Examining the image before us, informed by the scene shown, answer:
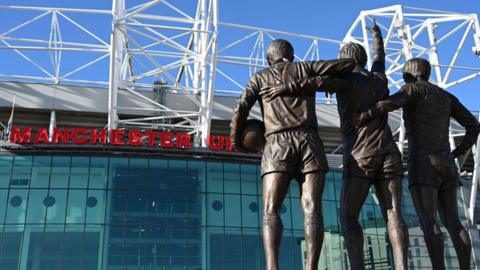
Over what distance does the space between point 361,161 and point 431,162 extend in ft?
3.15

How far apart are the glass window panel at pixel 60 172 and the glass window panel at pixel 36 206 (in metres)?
0.65

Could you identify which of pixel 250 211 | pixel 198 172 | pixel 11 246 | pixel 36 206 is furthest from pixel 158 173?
pixel 11 246

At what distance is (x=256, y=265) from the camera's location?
27.6m

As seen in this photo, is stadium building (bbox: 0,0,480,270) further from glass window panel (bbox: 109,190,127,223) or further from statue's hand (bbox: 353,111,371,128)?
statue's hand (bbox: 353,111,371,128)

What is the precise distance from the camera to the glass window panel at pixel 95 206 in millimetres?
27078

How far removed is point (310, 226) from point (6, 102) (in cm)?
3107

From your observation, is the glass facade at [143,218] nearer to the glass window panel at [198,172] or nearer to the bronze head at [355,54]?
the glass window panel at [198,172]

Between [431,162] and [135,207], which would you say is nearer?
[431,162]

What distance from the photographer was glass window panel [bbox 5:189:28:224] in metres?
26.8

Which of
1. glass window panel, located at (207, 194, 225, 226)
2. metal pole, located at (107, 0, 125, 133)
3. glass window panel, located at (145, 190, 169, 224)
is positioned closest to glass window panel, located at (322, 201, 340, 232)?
glass window panel, located at (207, 194, 225, 226)

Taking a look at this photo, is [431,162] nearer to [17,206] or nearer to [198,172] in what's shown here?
[198,172]

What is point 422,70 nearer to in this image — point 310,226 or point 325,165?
point 325,165

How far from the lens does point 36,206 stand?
88.9 feet

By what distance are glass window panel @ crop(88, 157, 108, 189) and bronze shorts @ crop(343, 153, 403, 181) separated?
2381 centimetres
